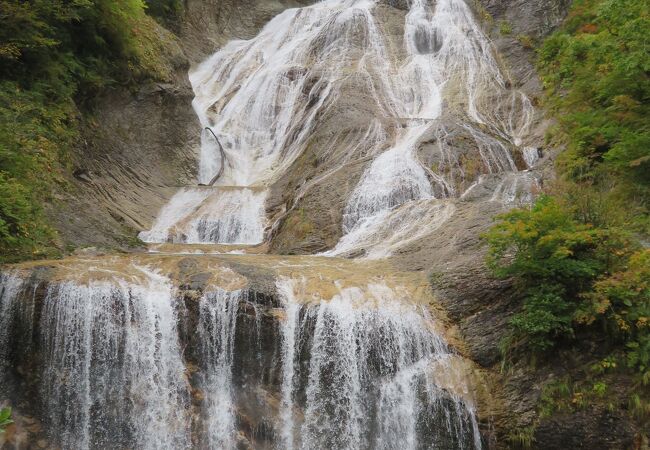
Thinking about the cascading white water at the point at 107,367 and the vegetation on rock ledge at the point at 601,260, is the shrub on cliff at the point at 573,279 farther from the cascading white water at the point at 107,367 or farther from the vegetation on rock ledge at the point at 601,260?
the cascading white water at the point at 107,367

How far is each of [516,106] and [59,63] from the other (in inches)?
666

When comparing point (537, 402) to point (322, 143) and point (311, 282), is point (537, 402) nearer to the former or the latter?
point (311, 282)

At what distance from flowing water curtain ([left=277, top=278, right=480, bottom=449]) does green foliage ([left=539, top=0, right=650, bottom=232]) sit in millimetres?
4377

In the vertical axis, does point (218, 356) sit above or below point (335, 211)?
below

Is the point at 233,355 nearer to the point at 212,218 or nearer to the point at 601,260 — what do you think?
the point at 601,260

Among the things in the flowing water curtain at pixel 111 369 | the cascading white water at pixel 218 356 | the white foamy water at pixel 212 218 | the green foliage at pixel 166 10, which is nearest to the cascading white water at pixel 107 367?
the flowing water curtain at pixel 111 369

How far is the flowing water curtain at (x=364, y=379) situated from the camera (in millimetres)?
9320

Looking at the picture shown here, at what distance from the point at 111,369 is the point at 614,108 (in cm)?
1120

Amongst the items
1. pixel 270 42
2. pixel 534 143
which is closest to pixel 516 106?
pixel 534 143

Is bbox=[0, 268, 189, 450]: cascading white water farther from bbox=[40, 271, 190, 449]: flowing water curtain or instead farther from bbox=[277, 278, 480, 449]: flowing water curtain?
bbox=[277, 278, 480, 449]: flowing water curtain

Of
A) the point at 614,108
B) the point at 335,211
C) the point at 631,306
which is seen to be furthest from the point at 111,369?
the point at 614,108

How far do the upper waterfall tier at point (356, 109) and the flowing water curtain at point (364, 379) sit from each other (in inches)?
156

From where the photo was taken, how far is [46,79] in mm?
15500

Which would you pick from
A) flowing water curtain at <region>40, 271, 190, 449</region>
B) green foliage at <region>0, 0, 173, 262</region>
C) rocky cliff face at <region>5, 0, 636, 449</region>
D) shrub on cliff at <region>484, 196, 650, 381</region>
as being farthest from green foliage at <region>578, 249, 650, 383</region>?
green foliage at <region>0, 0, 173, 262</region>
